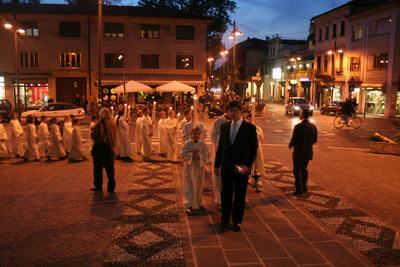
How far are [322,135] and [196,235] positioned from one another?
647 inches

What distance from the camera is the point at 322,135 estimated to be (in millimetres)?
21641

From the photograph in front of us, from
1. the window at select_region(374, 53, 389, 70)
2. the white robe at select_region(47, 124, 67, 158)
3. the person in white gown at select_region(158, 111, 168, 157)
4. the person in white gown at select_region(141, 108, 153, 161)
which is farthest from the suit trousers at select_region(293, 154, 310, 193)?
the window at select_region(374, 53, 389, 70)

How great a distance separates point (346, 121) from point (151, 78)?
788 inches

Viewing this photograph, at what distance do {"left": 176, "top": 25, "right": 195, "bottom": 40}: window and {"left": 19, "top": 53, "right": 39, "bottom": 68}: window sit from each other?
13.1m

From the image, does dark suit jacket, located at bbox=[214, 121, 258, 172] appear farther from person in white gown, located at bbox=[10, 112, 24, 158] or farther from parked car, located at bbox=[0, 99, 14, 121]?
parked car, located at bbox=[0, 99, 14, 121]

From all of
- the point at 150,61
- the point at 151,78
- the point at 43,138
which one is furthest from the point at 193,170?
the point at 150,61

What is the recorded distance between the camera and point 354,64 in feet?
139

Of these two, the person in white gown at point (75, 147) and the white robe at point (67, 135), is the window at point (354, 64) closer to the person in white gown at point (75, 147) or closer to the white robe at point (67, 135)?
the white robe at point (67, 135)

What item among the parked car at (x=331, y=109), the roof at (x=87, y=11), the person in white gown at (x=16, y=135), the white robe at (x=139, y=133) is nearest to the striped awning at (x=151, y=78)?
the roof at (x=87, y=11)

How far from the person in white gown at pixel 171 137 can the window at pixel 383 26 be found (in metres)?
30.0

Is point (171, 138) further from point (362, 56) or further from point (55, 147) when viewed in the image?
point (362, 56)

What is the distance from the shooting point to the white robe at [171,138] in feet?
42.5

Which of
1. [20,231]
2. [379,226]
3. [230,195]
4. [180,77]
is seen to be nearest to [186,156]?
[230,195]

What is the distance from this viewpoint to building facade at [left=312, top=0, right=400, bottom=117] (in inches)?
1417
